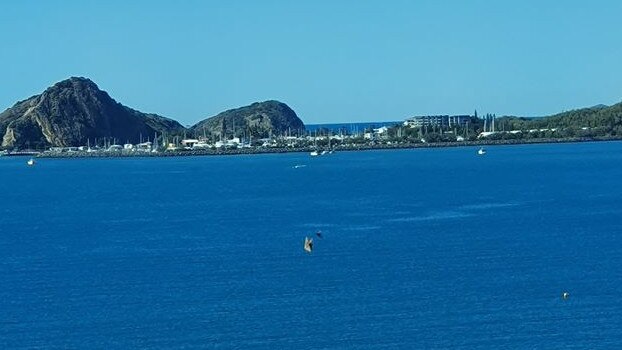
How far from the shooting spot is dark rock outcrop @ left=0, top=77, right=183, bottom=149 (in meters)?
166

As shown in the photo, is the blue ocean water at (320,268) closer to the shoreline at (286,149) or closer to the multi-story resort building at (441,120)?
the shoreline at (286,149)

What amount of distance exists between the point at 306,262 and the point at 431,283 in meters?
6.10

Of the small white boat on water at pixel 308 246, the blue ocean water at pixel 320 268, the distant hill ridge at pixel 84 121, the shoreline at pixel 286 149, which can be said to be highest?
the distant hill ridge at pixel 84 121

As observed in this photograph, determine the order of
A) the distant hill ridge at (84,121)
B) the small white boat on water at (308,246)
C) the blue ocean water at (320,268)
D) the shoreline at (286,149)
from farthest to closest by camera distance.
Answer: the distant hill ridge at (84,121), the shoreline at (286,149), the small white boat on water at (308,246), the blue ocean water at (320,268)

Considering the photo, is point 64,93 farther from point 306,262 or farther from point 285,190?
point 306,262

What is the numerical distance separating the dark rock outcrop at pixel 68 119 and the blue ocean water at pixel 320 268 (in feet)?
300

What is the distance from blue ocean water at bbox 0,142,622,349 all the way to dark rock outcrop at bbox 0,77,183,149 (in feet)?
300

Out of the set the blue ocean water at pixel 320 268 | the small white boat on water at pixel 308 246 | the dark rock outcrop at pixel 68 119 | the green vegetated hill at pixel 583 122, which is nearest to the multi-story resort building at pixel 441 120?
the green vegetated hill at pixel 583 122

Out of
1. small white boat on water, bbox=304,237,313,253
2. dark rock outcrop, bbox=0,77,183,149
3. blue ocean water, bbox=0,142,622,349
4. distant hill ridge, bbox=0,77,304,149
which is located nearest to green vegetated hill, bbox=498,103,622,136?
distant hill ridge, bbox=0,77,304,149

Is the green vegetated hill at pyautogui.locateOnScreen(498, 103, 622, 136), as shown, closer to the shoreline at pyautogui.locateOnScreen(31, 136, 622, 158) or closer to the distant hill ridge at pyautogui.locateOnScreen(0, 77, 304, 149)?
the shoreline at pyautogui.locateOnScreen(31, 136, 622, 158)

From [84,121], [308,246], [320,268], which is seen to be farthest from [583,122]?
[320,268]

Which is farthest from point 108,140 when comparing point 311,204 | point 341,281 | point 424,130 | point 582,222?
point 341,281

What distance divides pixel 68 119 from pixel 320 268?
133163mm

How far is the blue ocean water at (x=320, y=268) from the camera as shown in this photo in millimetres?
29422
